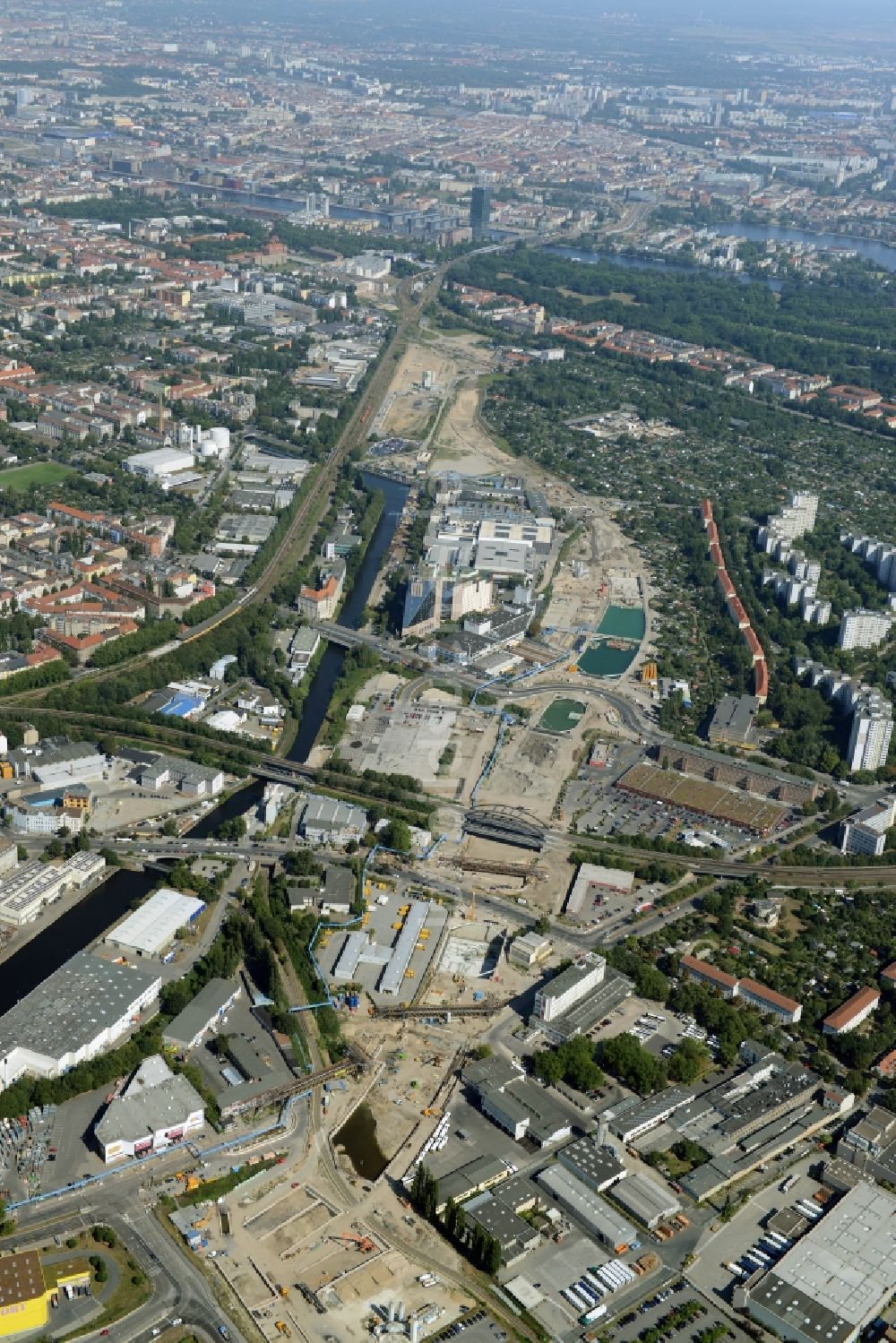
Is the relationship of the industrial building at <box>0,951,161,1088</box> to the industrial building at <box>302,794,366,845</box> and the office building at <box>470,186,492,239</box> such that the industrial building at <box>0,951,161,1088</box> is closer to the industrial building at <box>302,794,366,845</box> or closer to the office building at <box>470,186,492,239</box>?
the industrial building at <box>302,794,366,845</box>

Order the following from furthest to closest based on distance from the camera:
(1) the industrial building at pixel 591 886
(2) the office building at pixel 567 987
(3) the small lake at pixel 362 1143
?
(1) the industrial building at pixel 591 886
(2) the office building at pixel 567 987
(3) the small lake at pixel 362 1143

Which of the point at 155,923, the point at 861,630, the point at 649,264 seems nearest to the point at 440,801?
the point at 155,923

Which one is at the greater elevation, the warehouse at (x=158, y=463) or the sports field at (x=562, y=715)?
the warehouse at (x=158, y=463)

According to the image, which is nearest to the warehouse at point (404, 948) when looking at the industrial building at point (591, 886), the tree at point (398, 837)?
the tree at point (398, 837)

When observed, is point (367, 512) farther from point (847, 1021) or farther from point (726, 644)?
point (847, 1021)

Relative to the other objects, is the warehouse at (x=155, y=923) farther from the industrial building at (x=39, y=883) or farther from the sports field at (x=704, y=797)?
the sports field at (x=704, y=797)

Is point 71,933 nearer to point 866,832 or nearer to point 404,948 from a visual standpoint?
point 404,948
